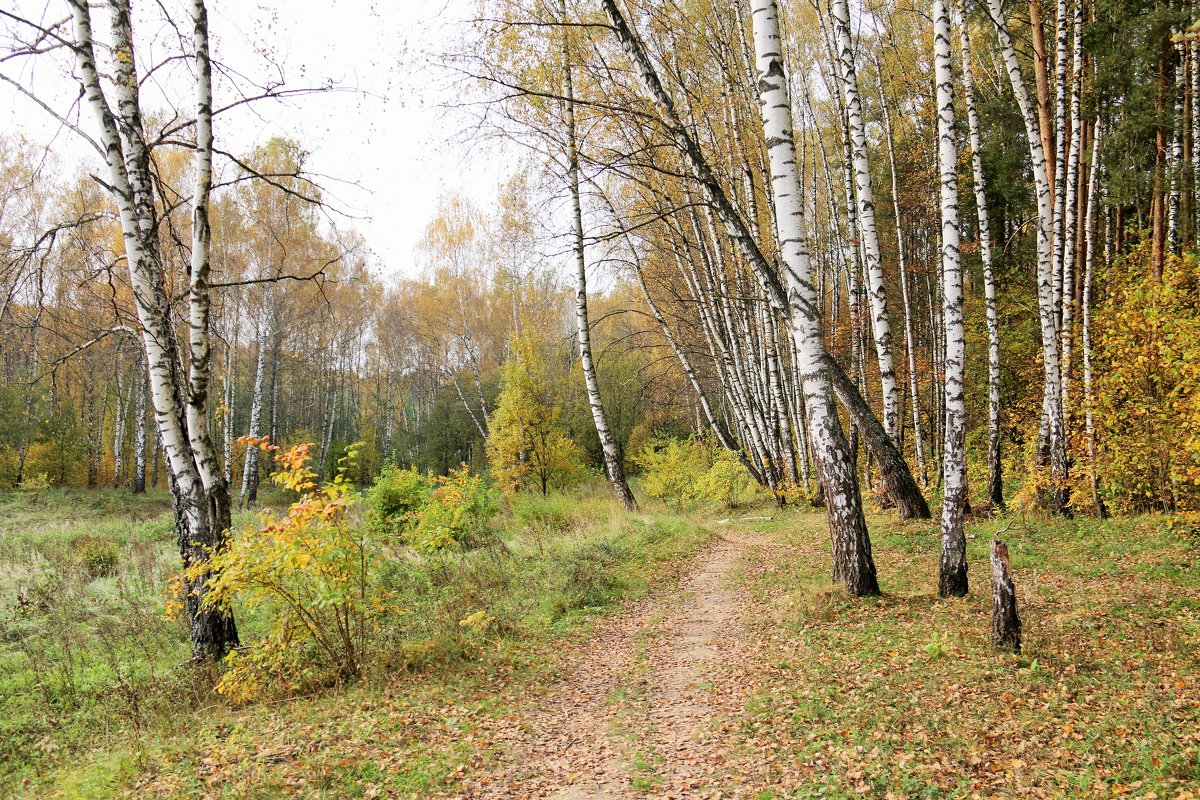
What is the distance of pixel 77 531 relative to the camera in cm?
1297

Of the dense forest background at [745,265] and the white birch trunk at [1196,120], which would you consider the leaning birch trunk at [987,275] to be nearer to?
the dense forest background at [745,265]

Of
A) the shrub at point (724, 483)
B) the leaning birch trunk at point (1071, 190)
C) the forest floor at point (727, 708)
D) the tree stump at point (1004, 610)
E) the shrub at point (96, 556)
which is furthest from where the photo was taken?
the shrub at point (724, 483)

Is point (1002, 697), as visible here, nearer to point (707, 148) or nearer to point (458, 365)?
point (707, 148)

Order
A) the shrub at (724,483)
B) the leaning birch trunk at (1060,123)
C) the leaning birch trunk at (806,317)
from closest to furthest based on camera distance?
1. the leaning birch trunk at (806,317)
2. the leaning birch trunk at (1060,123)
3. the shrub at (724,483)

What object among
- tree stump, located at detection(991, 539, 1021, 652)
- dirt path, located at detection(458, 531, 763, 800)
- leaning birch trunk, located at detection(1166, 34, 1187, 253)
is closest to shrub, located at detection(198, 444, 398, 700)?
dirt path, located at detection(458, 531, 763, 800)

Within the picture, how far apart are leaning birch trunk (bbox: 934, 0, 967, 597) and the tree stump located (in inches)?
48.7

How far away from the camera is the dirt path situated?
3.38m

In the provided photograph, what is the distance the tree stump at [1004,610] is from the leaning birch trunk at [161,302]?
19.5ft

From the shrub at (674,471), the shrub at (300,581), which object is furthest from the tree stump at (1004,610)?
the shrub at (674,471)

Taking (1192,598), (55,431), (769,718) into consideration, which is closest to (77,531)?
(55,431)

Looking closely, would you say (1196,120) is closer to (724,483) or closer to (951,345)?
(951,345)

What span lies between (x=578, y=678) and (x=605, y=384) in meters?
23.8

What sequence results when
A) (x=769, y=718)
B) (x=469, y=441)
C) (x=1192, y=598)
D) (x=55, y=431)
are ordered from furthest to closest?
(x=469, y=441) → (x=55, y=431) → (x=1192, y=598) → (x=769, y=718)

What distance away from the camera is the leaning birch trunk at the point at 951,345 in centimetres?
553
